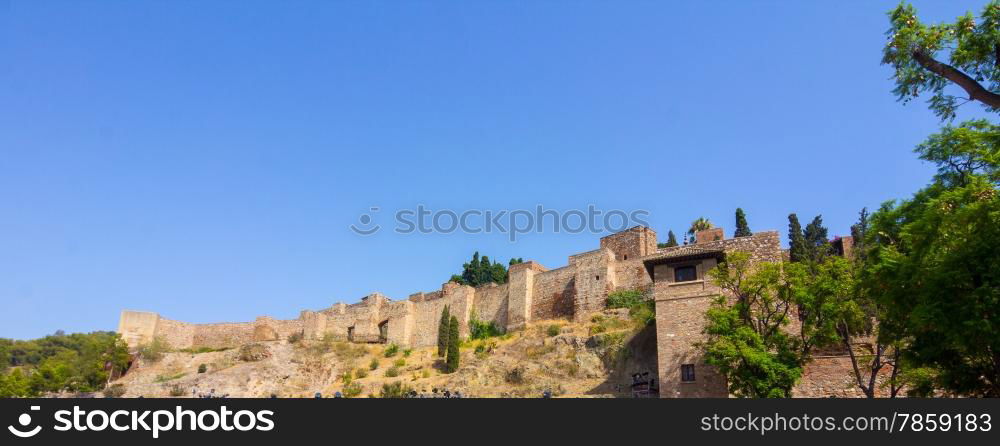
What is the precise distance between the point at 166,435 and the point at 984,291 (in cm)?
1404

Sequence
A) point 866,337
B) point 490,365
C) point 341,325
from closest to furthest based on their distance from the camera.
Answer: point 866,337 < point 490,365 < point 341,325

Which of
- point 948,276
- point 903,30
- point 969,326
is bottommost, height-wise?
point 969,326

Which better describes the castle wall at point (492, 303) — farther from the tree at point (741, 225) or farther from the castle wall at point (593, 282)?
the tree at point (741, 225)

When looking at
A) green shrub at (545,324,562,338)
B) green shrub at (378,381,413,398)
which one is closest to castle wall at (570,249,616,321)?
green shrub at (545,324,562,338)

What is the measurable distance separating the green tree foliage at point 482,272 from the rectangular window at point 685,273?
4235 centimetres

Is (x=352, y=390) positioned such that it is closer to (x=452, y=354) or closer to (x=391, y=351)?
(x=452, y=354)

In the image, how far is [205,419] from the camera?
9.02m

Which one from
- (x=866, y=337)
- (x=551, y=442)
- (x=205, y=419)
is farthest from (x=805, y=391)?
(x=205, y=419)

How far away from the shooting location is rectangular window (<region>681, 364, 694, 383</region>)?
22984 millimetres

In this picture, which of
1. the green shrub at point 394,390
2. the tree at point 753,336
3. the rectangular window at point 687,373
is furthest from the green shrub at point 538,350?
the tree at point 753,336

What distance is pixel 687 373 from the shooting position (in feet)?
75.9

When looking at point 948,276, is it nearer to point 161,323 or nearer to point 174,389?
point 174,389

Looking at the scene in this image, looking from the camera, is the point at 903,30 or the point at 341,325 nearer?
the point at 903,30

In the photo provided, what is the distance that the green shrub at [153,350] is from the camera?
1961 inches
